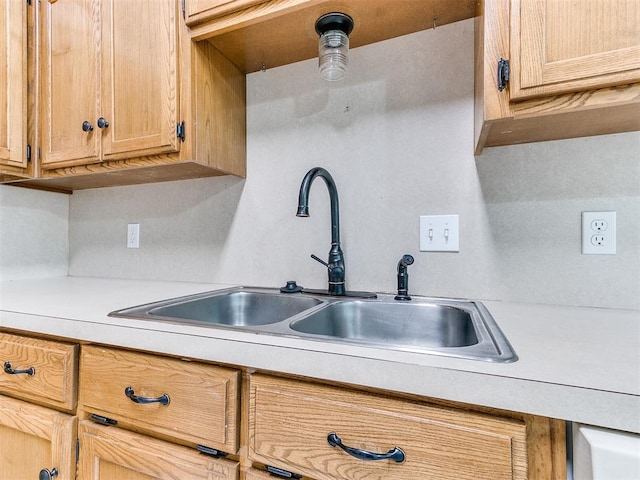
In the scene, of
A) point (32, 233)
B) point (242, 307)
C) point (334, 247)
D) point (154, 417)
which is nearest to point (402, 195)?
point (334, 247)

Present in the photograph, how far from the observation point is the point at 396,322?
998 mm

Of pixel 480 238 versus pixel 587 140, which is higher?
pixel 587 140

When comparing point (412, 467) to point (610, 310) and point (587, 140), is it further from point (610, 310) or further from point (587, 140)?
point (587, 140)

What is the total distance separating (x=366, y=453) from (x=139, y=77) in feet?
4.05

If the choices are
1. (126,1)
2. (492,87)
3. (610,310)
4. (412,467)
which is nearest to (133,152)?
(126,1)

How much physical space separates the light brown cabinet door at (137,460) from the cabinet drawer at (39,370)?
0.30 ft

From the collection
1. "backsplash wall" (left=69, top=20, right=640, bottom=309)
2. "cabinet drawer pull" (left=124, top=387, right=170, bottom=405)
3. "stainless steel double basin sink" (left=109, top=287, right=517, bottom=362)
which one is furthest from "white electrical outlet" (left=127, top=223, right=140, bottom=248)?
"cabinet drawer pull" (left=124, top=387, right=170, bottom=405)

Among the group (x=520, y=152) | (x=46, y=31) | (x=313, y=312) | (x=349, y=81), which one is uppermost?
(x=46, y=31)

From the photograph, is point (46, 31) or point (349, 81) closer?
point (349, 81)

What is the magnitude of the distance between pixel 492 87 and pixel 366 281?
2.15 ft

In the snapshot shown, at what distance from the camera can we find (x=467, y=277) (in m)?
1.04

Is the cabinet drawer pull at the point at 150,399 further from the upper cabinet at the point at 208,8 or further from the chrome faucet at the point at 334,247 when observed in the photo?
the upper cabinet at the point at 208,8

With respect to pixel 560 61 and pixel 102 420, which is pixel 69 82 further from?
pixel 560 61

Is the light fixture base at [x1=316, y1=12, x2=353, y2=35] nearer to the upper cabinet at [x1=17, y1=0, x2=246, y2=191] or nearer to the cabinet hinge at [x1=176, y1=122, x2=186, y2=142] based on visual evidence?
the upper cabinet at [x1=17, y1=0, x2=246, y2=191]
